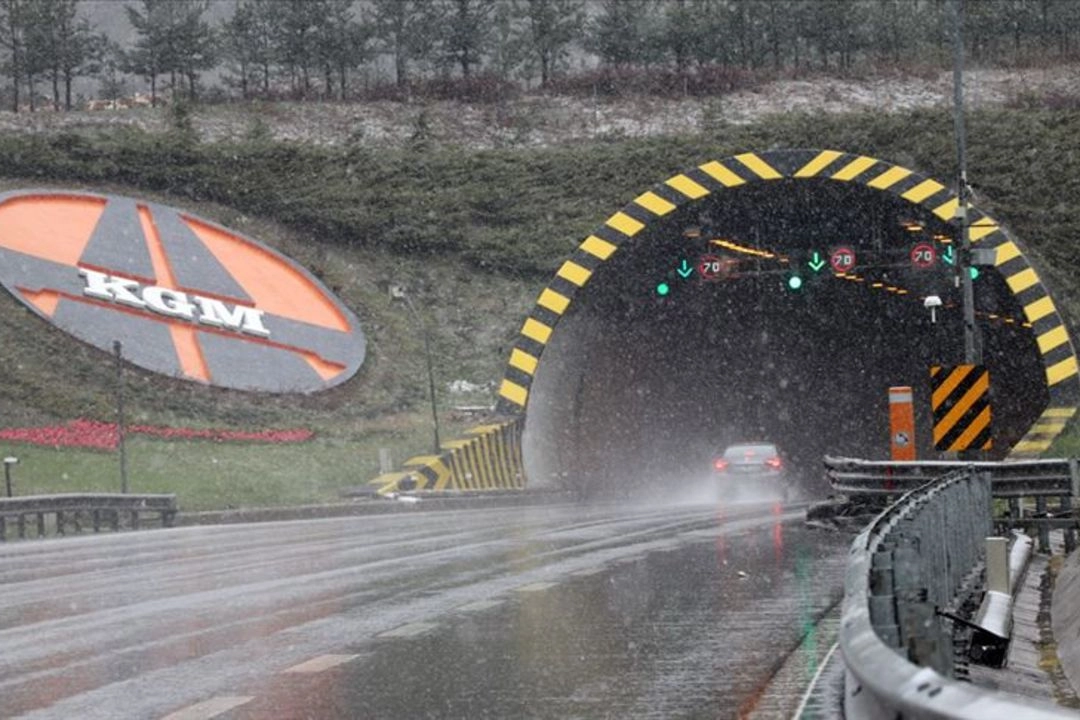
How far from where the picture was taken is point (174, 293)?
5681cm

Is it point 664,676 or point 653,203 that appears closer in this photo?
point 664,676

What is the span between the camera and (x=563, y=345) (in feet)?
146

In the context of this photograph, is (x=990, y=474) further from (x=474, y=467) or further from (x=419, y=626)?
(x=474, y=467)

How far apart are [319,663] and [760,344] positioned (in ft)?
156

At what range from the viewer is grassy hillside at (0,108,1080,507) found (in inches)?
2224

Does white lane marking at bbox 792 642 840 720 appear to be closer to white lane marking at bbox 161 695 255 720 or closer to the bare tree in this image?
white lane marking at bbox 161 695 255 720

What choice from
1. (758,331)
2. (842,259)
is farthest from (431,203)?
(842,259)

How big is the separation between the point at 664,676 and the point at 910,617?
5.14m

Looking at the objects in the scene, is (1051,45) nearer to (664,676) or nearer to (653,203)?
(653,203)

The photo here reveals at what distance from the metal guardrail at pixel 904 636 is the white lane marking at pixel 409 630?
10.6 feet

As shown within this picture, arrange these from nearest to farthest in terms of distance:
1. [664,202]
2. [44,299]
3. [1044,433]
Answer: [1044,433] < [664,202] < [44,299]

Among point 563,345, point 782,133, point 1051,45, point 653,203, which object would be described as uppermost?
point 1051,45

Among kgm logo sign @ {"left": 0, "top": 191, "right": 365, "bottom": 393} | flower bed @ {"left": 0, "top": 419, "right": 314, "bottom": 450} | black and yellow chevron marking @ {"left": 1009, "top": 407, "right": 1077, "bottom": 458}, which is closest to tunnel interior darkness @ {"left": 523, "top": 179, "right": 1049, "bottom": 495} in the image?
black and yellow chevron marking @ {"left": 1009, "top": 407, "right": 1077, "bottom": 458}

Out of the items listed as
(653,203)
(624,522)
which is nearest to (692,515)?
(624,522)
